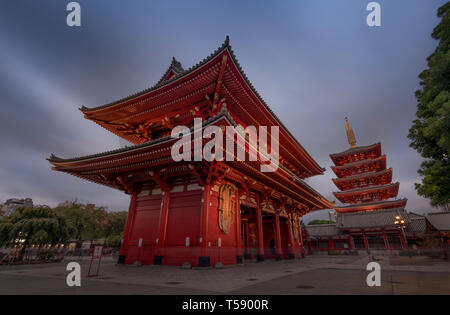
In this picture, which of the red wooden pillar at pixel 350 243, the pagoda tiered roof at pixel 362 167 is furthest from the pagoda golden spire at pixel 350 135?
the red wooden pillar at pixel 350 243

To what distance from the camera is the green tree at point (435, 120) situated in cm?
774

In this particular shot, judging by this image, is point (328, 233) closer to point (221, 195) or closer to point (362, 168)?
point (362, 168)

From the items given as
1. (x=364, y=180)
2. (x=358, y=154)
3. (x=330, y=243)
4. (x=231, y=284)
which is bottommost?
(x=231, y=284)

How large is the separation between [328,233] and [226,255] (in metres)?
34.9

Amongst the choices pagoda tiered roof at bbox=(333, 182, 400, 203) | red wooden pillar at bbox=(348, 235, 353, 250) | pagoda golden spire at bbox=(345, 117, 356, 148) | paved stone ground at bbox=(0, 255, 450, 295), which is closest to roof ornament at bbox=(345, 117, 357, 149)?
pagoda golden spire at bbox=(345, 117, 356, 148)

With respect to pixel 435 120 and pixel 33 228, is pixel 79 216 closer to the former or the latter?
pixel 33 228

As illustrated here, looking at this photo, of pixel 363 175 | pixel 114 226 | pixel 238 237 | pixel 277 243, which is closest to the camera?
pixel 238 237

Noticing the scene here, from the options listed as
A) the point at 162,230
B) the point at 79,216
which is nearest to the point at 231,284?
the point at 162,230

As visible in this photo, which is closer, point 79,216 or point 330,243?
point 330,243

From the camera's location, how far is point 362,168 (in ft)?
136

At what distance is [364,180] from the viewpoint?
40219 mm

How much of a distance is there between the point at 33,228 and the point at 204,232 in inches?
643

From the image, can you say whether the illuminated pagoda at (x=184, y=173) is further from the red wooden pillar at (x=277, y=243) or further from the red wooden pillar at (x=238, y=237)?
the red wooden pillar at (x=277, y=243)

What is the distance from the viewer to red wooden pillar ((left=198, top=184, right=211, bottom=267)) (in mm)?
10664
